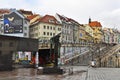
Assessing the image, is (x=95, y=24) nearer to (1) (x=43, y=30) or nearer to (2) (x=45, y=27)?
(2) (x=45, y=27)

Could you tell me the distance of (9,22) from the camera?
115 meters

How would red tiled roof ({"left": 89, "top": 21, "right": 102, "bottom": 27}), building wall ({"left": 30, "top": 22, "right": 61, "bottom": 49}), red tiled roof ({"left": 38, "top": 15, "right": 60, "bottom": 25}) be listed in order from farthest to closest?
1. red tiled roof ({"left": 89, "top": 21, "right": 102, "bottom": 27})
2. red tiled roof ({"left": 38, "top": 15, "right": 60, "bottom": 25})
3. building wall ({"left": 30, "top": 22, "right": 61, "bottom": 49})

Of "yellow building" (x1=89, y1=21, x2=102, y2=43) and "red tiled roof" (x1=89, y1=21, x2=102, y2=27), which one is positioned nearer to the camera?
"yellow building" (x1=89, y1=21, x2=102, y2=43)

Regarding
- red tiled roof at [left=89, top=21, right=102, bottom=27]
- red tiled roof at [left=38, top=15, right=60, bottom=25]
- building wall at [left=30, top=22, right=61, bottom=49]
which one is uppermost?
red tiled roof at [left=89, top=21, right=102, bottom=27]

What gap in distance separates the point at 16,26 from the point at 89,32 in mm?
66957

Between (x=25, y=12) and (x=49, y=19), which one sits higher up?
(x=25, y=12)

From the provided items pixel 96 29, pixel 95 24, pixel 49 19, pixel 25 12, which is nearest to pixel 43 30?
pixel 49 19

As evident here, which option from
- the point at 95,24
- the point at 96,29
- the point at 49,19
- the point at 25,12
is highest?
the point at 25,12

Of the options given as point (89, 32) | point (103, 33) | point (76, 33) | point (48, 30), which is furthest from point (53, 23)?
point (103, 33)

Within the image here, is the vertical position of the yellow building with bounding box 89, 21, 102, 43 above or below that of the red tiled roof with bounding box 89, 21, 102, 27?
below

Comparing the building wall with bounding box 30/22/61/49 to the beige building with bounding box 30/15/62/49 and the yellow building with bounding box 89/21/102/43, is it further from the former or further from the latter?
the yellow building with bounding box 89/21/102/43

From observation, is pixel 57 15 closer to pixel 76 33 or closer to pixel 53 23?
pixel 53 23

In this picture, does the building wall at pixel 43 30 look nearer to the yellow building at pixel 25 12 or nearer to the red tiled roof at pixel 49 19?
the red tiled roof at pixel 49 19

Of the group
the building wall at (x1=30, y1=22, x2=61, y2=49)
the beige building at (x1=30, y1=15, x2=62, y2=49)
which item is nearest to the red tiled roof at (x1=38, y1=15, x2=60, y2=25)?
the beige building at (x1=30, y1=15, x2=62, y2=49)
